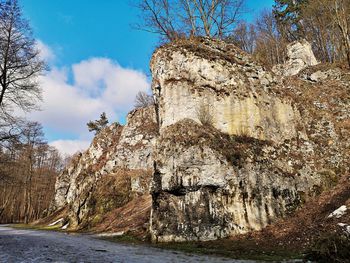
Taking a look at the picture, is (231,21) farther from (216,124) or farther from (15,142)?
(15,142)

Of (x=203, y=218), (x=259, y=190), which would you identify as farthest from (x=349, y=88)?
(x=203, y=218)

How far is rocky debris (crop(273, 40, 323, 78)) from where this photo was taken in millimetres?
34656

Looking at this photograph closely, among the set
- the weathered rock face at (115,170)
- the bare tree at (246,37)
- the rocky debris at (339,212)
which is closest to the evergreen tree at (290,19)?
→ the bare tree at (246,37)

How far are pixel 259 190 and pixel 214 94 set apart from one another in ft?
22.3

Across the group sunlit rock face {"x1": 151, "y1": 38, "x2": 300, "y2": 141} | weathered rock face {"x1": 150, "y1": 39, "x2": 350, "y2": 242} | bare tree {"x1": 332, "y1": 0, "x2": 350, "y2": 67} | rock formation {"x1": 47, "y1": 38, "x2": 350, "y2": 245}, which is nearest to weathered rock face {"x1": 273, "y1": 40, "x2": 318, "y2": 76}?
bare tree {"x1": 332, "y1": 0, "x2": 350, "y2": 67}

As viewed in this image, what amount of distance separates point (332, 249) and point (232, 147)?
366 inches

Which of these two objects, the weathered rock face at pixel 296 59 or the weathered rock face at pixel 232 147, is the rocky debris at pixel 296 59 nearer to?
the weathered rock face at pixel 296 59

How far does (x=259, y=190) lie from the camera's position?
15672mm

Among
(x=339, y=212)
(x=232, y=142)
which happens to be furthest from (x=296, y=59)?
(x=339, y=212)

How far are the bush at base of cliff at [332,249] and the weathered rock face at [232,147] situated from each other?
6.18m

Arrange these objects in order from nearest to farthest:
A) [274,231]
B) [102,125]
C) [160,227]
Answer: [274,231] < [160,227] < [102,125]

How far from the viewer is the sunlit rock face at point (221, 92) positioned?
1867cm

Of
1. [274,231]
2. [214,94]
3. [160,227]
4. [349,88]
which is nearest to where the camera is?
[274,231]

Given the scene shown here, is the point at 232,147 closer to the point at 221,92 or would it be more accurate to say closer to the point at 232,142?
the point at 232,142
